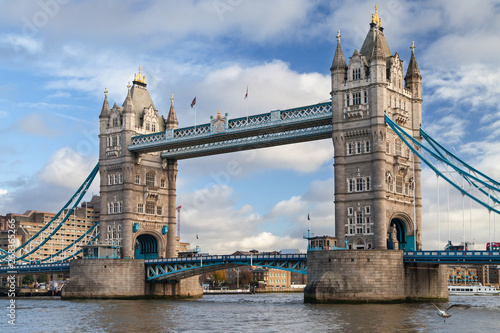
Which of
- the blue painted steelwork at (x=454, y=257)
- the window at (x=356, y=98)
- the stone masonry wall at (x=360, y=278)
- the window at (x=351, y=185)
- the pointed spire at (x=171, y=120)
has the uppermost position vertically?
the pointed spire at (x=171, y=120)

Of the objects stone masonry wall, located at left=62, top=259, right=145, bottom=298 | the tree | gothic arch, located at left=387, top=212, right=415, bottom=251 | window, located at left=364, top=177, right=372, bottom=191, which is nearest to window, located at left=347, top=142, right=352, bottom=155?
window, located at left=364, top=177, right=372, bottom=191

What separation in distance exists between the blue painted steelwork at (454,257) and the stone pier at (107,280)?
132 feet

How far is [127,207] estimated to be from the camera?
339 ft

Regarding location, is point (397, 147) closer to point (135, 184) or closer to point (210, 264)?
point (210, 264)

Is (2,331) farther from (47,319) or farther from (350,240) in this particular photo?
(350,240)

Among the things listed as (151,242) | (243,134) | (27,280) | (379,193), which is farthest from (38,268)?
(27,280)

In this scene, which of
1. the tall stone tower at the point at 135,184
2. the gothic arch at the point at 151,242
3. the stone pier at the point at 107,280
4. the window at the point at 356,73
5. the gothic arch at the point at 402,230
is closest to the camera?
the gothic arch at the point at 402,230

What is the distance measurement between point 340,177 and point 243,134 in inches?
660

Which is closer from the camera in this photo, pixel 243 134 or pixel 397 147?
pixel 397 147

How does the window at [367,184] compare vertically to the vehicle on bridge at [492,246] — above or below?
above

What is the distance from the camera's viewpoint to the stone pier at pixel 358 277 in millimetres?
73375

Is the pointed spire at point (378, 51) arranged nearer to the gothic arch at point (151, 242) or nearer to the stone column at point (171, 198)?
the stone column at point (171, 198)

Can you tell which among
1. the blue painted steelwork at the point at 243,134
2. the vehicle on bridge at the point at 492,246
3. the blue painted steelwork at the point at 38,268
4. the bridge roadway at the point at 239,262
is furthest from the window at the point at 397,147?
the blue painted steelwork at the point at 38,268

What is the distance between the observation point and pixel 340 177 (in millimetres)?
83062
